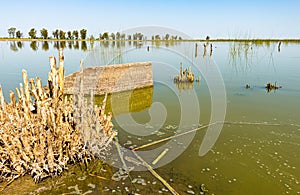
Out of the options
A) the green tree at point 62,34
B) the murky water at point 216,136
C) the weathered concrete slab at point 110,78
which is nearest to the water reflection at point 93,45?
the weathered concrete slab at point 110,78

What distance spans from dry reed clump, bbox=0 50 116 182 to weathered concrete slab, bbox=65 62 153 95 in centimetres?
419

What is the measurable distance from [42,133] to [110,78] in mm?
5503

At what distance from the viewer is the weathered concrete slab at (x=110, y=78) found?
325 inches

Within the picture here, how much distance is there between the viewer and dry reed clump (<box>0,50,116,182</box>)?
3.36 meters

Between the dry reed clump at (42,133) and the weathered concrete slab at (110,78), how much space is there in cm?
419

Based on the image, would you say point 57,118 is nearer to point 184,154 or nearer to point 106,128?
point 106,128

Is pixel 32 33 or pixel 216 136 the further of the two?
pixel 32 33

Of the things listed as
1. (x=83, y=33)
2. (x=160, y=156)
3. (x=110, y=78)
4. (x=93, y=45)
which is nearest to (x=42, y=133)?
(x=160, y=156)

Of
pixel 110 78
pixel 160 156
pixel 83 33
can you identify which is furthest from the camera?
pixel 83 33

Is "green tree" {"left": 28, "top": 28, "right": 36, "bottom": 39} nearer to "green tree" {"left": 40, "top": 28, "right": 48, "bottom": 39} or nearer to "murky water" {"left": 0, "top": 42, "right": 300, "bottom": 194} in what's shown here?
"green tree" {"left": 40, "top": 28, "right": 48, "bottom": 39}

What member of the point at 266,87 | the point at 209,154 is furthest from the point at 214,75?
the point at 209,154

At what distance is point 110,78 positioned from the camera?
8.76m

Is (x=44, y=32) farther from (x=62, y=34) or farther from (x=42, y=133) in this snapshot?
(x=42, y=133)

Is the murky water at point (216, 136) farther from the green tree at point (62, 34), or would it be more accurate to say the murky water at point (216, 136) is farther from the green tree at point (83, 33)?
the green tree at point (62, 34)
